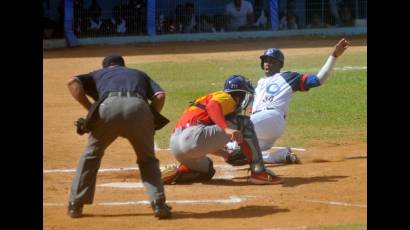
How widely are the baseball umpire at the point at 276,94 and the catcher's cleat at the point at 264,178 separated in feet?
4.04

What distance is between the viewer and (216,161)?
40.4 ft

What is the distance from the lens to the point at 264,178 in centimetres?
1051

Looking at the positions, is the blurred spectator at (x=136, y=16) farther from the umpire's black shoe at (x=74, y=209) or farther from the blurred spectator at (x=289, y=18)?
the umpire's black shoe at (x=74, y=209)

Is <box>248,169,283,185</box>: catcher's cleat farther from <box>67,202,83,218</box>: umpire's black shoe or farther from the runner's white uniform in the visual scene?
<box>67,202,83,218</box>: umpire's black shoe

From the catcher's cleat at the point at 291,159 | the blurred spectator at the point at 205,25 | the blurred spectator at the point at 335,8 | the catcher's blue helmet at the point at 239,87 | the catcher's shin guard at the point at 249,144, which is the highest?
→ the blurred spectator at the point at 335,8

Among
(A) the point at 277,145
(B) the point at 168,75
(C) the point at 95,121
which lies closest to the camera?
Answer: (C) the point at 95,121

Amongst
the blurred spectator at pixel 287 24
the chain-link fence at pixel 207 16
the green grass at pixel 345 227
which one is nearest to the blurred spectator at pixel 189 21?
the chain-link fence at pixel 207 16

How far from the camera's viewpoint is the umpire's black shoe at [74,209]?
8.92m

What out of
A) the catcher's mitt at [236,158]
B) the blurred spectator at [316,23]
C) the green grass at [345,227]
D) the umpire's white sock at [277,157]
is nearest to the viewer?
the green grass at [345,227]

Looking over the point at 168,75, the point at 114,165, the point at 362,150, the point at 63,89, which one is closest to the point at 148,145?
the point at 114,165
